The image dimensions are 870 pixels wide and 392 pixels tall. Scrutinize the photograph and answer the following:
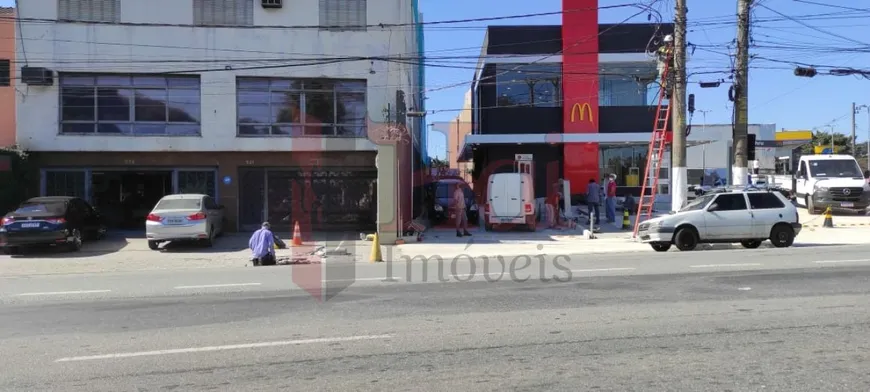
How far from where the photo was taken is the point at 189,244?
18.3 meters

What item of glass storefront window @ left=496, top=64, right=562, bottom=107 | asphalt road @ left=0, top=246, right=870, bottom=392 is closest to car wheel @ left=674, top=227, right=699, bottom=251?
asphalt road @ left=0, top=246, right=870, bottom=392

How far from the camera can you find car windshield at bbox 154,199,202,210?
1775cm

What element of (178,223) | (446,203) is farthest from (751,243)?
(178,223)

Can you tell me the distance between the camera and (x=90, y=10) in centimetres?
2083

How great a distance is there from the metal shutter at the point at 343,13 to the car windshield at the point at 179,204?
25.8 ft

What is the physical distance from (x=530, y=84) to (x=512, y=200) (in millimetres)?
10804

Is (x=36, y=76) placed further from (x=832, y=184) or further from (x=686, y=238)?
(x=832, y=184)

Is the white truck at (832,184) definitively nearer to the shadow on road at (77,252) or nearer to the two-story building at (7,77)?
the shadow on road at (77,252)

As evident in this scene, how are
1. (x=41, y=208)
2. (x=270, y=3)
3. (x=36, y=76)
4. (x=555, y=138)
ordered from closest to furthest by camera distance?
(x=41, y=208) < (x=36, y=76) < (x=270, y=3) < (x=555, y=138)

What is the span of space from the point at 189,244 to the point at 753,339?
15.9 metres

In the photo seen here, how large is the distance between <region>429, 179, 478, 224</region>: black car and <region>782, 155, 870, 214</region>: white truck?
44.9ft

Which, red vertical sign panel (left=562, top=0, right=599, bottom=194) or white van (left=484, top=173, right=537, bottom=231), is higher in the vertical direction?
red vertical sign panel (left=562, top=0, right=599, bottom=194)

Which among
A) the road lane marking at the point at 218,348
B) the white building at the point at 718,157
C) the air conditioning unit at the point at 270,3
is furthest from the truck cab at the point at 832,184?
the road lane marking at the point at 218,348

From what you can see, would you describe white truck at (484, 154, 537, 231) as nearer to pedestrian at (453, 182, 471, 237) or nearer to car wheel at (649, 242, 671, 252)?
pedestrian at (453, 182, 471, 237)
